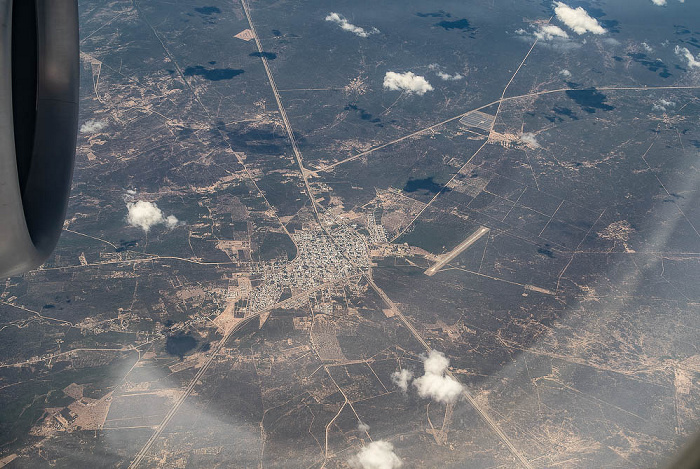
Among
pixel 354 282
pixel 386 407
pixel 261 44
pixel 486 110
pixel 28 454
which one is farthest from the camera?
pixel 261 44

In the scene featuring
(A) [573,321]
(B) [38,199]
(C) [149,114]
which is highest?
(B) [38,199]

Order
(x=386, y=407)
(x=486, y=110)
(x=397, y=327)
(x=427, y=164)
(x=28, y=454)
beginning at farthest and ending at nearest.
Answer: (x=486, y=110) → (x=427, y=164) → (x=397, y=327) → (x=386, y=407) → (x=28, y=454)

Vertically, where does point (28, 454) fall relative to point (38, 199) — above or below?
below

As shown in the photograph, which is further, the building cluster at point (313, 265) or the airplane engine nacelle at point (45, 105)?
the building cluster at point (313, 265)

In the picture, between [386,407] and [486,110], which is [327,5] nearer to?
[486,110]

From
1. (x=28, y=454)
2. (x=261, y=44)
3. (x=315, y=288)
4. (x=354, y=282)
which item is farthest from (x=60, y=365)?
(x=261, y=44)

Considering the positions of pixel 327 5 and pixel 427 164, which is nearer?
pixel 427 164

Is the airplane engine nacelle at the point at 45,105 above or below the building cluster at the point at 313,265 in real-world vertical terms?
→ above

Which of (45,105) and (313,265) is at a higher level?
(45,105)

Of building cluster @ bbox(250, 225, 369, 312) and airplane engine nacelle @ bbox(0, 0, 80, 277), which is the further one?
building cluster @ bbox(250, 225, 369, 312)

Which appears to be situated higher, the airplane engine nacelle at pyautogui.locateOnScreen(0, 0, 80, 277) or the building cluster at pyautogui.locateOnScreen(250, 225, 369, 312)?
the airplane engine nacelle at pyautogui.locateOnScreen(0, 0, 80, 277)

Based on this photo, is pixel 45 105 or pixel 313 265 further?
pixel 313 265
